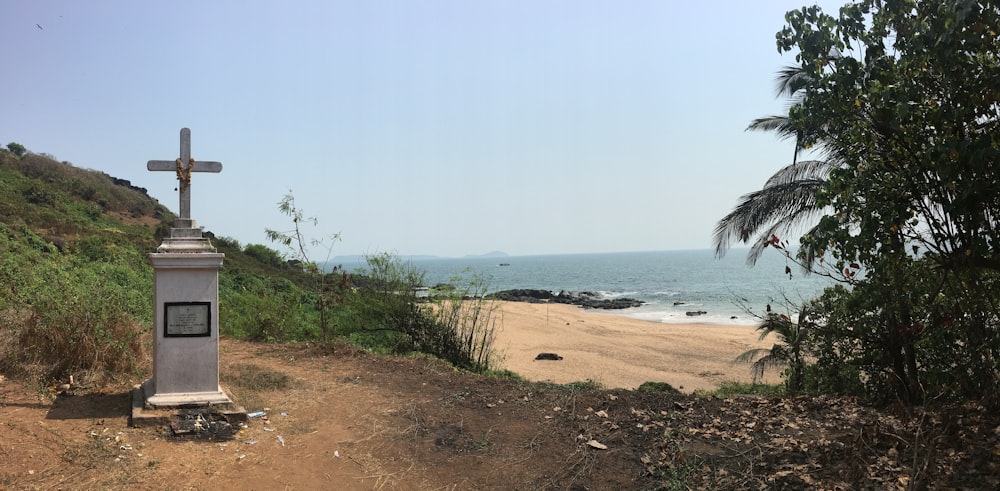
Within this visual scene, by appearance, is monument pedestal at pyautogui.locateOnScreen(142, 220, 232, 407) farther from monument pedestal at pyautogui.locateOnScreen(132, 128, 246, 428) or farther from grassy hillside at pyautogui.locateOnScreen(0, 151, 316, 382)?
grassy hillside at pyautogui.locateOnScreen(0, 151, 316, 382)

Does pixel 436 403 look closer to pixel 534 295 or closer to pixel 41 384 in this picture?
pixel 41 384

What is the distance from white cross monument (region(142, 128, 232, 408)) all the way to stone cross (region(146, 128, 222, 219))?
1.31 ft

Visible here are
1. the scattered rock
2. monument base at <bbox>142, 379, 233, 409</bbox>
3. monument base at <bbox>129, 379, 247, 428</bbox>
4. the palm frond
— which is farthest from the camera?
the palm frond

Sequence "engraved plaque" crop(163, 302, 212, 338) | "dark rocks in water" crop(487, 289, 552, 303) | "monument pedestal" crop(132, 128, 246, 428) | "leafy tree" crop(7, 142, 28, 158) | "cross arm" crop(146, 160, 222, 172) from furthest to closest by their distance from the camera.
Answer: "dark rocks in water" crop(487, 289, 552, 303), "leafy tree" crop(7, 142, 28, 158), "cross arm" crop(146, 160, 222, 172), "engraved plaque" crop(163, 302, 212, 338), "monument pedestal" crop(132, 128, 246, 428)

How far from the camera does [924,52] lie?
401 cm

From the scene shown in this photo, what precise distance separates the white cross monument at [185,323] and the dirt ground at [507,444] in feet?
1.60

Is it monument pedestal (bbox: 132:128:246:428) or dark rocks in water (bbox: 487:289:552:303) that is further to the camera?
dark rocks in water (bbox: 487:289:552:303)

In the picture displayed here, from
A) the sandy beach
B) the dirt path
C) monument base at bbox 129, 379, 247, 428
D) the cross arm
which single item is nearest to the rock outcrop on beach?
the sandy beach

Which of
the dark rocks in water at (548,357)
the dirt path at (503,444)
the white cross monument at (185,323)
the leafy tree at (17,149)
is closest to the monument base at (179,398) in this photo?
the white cross monument at (185,323)

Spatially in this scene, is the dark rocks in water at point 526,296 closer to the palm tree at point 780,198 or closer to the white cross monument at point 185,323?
the palm tree at point 780,198

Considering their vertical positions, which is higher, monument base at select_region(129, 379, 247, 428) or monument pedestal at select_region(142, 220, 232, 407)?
monument pedestal at select_region(142, 220, 232, 407)

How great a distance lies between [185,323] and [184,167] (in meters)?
1.66

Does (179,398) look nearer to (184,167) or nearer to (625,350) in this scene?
(184,167)

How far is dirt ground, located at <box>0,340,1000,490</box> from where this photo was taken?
4.42 metres
